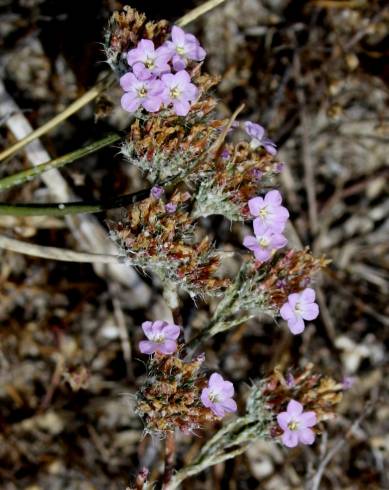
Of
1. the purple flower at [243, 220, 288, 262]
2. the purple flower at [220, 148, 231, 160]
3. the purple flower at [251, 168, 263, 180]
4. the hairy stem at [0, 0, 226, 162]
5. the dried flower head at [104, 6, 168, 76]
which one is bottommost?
the purple flower at [243, 220, 288, 262]

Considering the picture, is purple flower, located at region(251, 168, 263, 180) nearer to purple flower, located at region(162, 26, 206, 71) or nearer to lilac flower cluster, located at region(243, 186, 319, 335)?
lilac flower cluster, located at region(243, 186, 319, 335)

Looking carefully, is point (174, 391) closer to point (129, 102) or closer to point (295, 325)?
point (295, 325)

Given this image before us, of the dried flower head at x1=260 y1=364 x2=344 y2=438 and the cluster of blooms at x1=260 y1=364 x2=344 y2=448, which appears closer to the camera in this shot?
the cluster of blooms at x1=260 y1=364 x2=344 y2=448

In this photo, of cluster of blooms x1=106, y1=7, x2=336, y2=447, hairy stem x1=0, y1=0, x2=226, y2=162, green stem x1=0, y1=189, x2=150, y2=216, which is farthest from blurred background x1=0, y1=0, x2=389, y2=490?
cluster of blooms x1=106, y1=7, x2=336, y2=447

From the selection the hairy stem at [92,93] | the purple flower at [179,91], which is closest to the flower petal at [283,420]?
the purple flower at [179,91]

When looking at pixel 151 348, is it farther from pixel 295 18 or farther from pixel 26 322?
pixel 295 18

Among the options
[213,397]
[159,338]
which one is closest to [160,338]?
[159,338]

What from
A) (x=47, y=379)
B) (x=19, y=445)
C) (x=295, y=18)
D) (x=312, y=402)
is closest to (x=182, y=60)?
(x=312, y=402)

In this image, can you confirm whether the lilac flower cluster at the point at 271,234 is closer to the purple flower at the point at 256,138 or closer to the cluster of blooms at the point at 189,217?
the cluster of blooms at the point at 189,217
